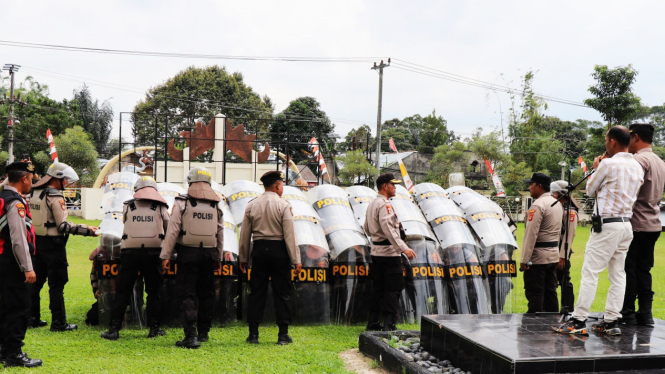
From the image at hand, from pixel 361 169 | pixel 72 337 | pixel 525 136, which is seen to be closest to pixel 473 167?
pixel 525 136

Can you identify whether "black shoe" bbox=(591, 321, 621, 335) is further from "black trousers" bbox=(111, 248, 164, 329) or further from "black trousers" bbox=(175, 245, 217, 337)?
"black trousers" bbox=(111, 248, 164, 329)

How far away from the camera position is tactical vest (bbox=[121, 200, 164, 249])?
6.25m

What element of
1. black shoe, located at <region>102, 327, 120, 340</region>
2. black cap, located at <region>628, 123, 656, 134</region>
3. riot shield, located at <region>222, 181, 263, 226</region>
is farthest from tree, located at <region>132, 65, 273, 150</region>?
black cap, located at <region>628, 123, 656, 134</region>

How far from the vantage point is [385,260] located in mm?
6734

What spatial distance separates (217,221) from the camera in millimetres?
6258

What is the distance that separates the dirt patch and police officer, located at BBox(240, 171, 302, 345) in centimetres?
75

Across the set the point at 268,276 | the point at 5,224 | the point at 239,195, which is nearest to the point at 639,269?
the point at 268,276

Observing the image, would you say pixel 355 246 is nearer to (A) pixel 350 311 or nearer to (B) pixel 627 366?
(A) pixel 350 311

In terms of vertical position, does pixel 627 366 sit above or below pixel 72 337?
above

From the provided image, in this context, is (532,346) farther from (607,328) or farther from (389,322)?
(389,322)

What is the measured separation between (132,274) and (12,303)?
4.66ft

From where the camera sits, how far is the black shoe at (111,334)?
245 inches

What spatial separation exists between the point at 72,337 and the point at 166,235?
1753mm

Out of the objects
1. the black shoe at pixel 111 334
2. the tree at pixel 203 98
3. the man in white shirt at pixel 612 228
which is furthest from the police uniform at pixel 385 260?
the tree at pixel 203 98
